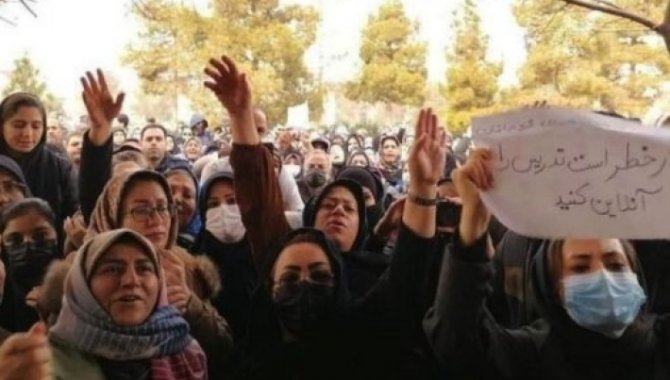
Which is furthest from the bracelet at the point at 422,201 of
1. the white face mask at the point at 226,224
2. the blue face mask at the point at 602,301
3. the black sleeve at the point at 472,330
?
the white face mask at the point at 226,224

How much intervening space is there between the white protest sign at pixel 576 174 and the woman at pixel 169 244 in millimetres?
1001

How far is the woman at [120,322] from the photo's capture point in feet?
8.11

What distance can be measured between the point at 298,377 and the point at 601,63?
26168 mm

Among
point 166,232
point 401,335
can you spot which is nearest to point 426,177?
point 401,335

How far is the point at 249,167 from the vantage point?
138 inches

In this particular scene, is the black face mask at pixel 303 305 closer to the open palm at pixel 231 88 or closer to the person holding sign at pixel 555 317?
the person holding sign at pixel 555 317

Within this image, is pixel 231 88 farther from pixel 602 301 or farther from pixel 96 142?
pixel 602 301

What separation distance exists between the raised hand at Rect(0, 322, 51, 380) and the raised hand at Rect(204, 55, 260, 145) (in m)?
1.71

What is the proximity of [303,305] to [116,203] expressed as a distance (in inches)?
35.3

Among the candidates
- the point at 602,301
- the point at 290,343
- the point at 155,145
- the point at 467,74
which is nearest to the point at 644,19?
the point at 602,301

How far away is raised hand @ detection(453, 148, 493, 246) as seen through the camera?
2.55 metres

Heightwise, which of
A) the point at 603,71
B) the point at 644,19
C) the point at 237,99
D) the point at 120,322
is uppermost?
the point at 603,71

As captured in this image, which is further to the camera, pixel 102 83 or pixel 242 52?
pixel 242 52

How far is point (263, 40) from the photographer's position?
31.8 m
